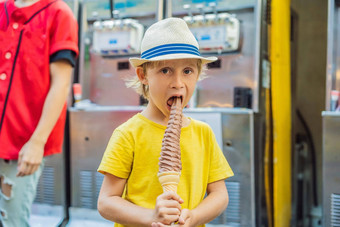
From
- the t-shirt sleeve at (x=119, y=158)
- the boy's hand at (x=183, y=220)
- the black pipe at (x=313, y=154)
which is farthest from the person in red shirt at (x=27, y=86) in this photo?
the black pipe at (x=313, y=154)

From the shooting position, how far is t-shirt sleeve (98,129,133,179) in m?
0.95

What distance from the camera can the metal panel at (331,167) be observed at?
6.89 feet

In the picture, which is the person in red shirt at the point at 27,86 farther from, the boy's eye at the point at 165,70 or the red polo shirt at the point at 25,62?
the boy's eye at the point at 165,70

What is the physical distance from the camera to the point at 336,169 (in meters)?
2.12

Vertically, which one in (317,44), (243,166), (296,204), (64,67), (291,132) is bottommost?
(296,204)

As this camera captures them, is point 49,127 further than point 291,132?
No

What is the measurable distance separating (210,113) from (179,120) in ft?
5.19

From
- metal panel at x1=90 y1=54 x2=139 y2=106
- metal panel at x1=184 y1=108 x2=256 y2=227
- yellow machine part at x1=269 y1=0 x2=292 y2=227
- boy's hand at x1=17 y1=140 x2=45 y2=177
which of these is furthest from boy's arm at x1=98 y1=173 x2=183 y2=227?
metal panel at x1=90 y1=54 x2=139 y2=106

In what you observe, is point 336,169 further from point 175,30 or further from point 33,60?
point 33,60

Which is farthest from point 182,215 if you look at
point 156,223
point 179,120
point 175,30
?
point 175,30

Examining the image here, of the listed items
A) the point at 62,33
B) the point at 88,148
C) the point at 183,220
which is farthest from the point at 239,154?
the point at 183,220

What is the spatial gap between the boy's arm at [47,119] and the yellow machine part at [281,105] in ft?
5.14

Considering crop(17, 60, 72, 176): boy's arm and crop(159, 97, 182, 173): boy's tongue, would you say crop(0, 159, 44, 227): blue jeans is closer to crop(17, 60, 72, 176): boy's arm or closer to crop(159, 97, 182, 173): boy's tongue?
crop(17, 60, 72, 176): boy's arm

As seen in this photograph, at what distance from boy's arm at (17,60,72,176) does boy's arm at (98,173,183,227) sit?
0.58m
